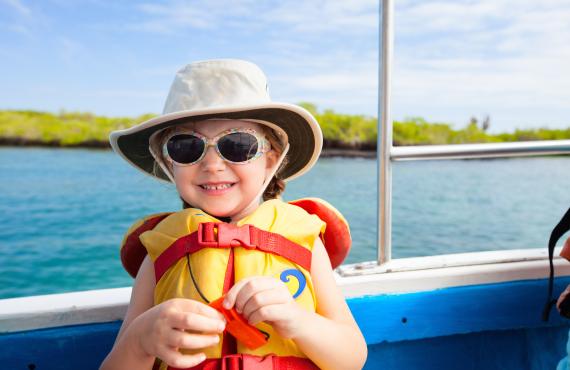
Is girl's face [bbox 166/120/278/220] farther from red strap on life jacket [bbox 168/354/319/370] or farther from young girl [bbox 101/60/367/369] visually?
red strap on life jacket [bbox 168/354/319/370]

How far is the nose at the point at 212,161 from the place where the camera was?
3.34 ft

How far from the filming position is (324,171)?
3259cm

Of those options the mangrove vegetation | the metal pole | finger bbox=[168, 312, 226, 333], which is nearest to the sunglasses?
finger bbox=[168, 312, 226, 333]

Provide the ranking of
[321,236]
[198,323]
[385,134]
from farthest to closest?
[385,134]
[321,236]
[198,323]

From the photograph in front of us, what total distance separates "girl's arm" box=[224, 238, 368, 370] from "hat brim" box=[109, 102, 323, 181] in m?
0.23

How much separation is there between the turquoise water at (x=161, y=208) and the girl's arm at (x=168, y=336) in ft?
20.5

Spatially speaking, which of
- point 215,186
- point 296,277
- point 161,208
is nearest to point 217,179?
point 215,186

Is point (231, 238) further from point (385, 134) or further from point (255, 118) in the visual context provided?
point (385, 134)

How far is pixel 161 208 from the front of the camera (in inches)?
818

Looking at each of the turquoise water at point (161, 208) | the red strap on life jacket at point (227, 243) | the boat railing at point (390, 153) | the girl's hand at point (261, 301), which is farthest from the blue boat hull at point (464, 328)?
the turquoise water at point (161, 208)

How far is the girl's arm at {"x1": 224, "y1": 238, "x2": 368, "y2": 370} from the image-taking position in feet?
2.71

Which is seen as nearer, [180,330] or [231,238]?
[180,330]

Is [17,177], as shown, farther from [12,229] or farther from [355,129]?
[355,129]

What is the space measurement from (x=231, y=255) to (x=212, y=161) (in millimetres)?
194
